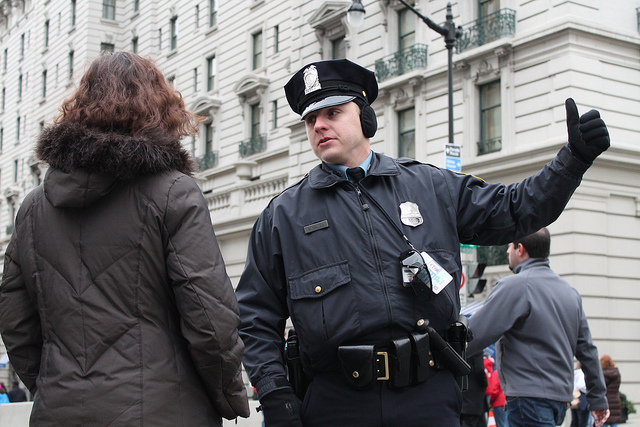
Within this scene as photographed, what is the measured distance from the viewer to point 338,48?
2977 centimetres

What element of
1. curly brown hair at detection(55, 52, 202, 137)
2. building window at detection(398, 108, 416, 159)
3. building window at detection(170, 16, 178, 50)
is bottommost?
curly brown hair at detection(55, 52, 202, 137)

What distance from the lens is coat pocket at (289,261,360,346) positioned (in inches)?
147

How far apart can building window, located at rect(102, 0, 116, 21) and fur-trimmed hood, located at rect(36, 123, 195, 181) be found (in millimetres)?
49023

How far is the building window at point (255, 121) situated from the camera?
117 ft

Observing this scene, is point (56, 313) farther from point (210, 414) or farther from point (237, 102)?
point (237, 102)

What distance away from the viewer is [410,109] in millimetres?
25766

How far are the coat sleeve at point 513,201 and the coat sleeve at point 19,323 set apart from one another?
6.89ft

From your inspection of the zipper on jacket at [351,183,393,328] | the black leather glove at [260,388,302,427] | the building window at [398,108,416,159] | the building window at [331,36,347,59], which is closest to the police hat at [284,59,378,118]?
the zipper on jacket at [351,183,393,328]

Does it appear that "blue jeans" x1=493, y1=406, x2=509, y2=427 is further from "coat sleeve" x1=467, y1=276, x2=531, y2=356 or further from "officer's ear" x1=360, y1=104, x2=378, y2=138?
"officer's ear" x1=360, y1=104, x2=378, y2=138

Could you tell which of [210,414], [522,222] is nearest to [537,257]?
[522,222]

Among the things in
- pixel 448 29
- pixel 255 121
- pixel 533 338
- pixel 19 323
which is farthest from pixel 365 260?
pixel 255 121

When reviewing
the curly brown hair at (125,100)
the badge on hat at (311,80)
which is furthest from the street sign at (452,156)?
the curly brown hair at (125,100)

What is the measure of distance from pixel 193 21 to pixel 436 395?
3953 centimetres

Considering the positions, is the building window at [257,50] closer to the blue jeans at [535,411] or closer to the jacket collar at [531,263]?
the jacket collar at [531,263]
